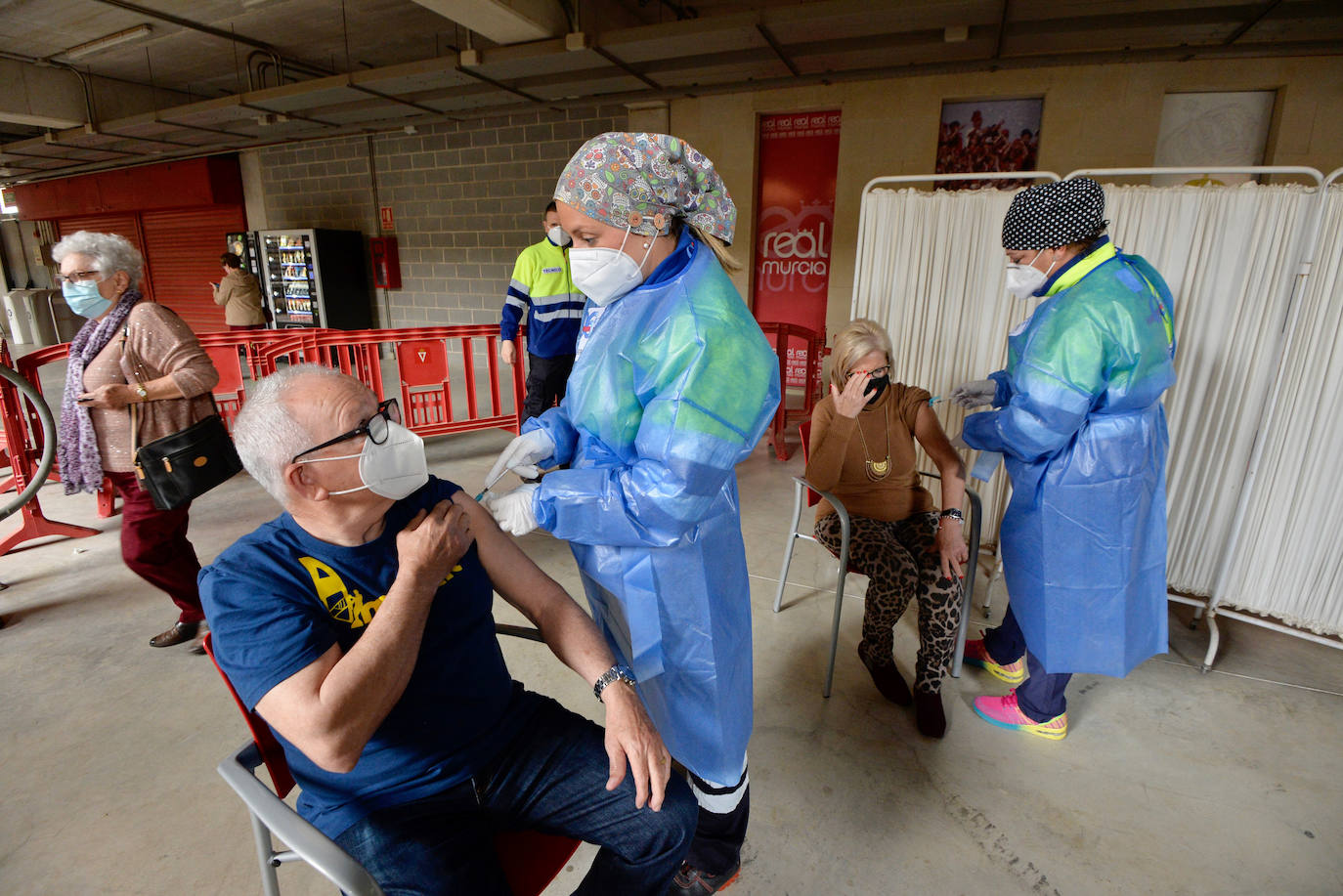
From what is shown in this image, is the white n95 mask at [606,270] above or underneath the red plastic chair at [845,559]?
above

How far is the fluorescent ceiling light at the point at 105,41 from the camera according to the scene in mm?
5991

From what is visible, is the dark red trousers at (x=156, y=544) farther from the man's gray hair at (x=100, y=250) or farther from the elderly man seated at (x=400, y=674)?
the elderly man seated at (x=400, y=674)

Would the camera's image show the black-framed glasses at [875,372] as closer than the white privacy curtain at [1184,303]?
Yes

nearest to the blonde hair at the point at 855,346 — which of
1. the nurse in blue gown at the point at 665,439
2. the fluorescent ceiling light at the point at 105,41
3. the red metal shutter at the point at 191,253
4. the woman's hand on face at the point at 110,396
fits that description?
the nurse in blue gown at the point at 665,439

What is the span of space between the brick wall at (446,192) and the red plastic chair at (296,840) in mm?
6654

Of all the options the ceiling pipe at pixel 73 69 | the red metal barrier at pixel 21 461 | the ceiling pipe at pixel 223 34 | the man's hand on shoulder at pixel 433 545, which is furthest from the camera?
the ceiling pipe at pixel 73 69

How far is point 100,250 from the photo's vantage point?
80.3 inches

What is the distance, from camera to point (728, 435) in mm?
1087

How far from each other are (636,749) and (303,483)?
69 cm

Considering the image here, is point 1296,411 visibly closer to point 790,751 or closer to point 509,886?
point 790,751

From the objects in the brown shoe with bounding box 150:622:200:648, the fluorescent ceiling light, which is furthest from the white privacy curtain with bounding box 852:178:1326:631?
the fluorescent ceiling light

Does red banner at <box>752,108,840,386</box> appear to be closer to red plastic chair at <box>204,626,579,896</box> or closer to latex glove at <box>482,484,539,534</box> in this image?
latex glove at <box>482,484,539,534</box>

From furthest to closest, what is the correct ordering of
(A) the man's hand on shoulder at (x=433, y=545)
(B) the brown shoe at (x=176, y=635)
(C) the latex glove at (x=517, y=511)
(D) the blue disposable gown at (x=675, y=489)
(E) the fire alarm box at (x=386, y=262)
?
(E) the fire alarm box at (x=386, y=262), (B) the brown shoe at (x=176, y=635), (C) the latex glove at (x=517, y=511), (D) the blue disposable gown at (x=675, y=489), (A) the man's hand on shoulder at (x=433, y=545)

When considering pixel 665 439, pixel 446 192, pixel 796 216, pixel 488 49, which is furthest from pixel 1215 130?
pixel 446 192
